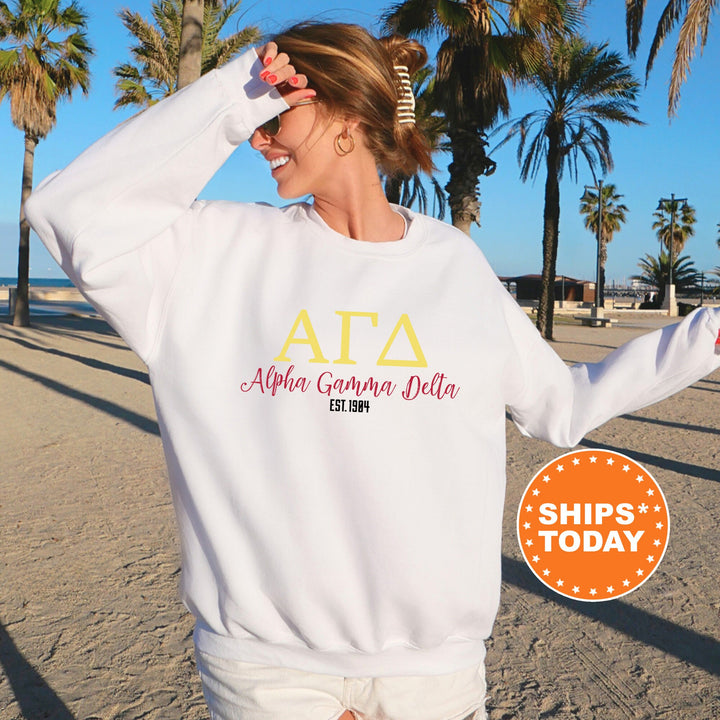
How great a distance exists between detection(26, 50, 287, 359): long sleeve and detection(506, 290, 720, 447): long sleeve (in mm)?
589

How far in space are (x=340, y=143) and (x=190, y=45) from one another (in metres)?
7.52

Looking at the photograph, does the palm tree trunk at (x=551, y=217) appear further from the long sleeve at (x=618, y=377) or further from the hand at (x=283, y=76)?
the hand at (x=283, y=76)

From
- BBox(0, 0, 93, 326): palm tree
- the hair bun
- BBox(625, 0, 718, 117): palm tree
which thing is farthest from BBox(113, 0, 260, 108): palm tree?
the hair bun

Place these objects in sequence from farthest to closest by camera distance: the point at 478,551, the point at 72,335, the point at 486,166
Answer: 1. the point at 72,335
2. the point at 486,166
3. the point at 478,551

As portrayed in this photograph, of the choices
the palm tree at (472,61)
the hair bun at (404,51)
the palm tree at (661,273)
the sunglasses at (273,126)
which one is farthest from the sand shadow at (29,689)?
the palm tree at (661,273)

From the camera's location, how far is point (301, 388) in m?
1.15

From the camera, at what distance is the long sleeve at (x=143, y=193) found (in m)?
1.11

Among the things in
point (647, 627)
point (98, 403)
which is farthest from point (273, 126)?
point (98, 403)

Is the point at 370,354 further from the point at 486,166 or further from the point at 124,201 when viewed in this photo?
the point at 486,166

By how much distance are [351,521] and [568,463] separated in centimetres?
187

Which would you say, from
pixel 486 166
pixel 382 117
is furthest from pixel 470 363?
pixel 486 166

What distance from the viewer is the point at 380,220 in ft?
4.28

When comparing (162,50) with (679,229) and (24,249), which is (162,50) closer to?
(24,249)

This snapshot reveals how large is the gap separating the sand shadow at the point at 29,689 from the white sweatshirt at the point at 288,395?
188 centimetres
